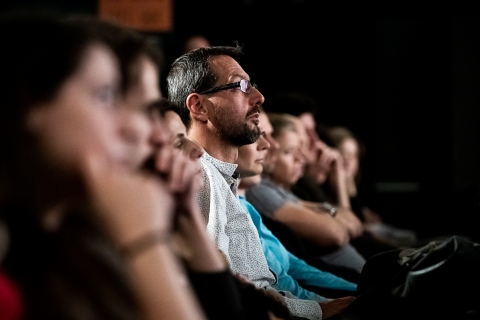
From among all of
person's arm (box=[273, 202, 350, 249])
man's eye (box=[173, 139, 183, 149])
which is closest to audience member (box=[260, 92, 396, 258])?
person's arm (box=[273, 202, 350, 249])

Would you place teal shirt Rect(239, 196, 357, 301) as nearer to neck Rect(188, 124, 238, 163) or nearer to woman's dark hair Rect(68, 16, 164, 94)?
neck Rect(188, 124, 238, 163)

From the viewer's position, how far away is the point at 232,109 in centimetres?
214

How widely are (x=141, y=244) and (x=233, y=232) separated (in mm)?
1009

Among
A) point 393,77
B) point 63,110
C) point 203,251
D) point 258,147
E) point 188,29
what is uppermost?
point 63,110

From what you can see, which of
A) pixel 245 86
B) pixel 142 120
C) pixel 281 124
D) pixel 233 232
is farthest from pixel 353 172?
pixel 142 120

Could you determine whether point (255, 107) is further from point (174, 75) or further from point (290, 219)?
point (290, 219)

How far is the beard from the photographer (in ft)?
6.98

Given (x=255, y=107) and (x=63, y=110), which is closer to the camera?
(x=63, y=110)

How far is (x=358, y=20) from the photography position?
5.96 meters

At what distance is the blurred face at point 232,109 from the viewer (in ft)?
6.98

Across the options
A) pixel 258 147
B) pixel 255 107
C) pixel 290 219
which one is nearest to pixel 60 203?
pixel 255 107

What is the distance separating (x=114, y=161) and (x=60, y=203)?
93 millimetres

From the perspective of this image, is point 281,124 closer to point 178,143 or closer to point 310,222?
point 310,222

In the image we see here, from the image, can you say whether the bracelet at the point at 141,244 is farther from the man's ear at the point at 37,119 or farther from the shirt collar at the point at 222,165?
the shirt collar at the point at 222,165
